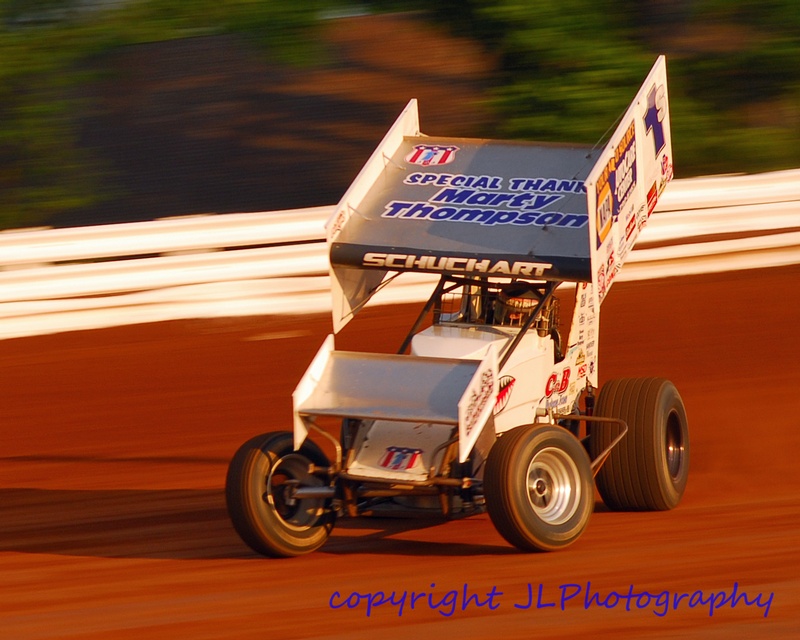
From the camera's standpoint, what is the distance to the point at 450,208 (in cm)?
766

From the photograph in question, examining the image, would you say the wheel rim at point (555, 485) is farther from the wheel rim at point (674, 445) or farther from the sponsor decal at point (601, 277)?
the wheel rim at point (674, 445)

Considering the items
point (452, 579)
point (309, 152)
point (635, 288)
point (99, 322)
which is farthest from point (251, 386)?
point (309, 152)

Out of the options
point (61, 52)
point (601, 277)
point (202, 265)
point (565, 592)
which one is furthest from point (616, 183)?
point (61, 52)

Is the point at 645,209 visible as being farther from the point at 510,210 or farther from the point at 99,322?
the point at 99,322

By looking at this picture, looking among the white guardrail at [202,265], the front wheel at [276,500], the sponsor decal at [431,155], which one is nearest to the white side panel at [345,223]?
the sponsor decal at [431,155]

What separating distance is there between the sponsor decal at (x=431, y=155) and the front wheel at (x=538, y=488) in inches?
77.5

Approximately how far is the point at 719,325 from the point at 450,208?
6.20m

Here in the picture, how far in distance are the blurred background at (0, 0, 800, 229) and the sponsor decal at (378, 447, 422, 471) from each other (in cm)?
969

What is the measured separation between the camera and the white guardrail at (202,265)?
12.6 metres

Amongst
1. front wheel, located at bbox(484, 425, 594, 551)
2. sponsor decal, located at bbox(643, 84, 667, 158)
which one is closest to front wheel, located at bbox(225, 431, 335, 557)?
front wheel, located at bbox(484, 425, 594, 551)

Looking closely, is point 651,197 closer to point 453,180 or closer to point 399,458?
point 453,180

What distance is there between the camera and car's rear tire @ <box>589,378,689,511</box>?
795 cm

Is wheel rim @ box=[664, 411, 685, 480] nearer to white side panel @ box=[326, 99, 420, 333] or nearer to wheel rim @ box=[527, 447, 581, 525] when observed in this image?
wheel rim @ box=[527, 447, 581, 525]

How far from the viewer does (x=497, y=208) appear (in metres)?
7.62
